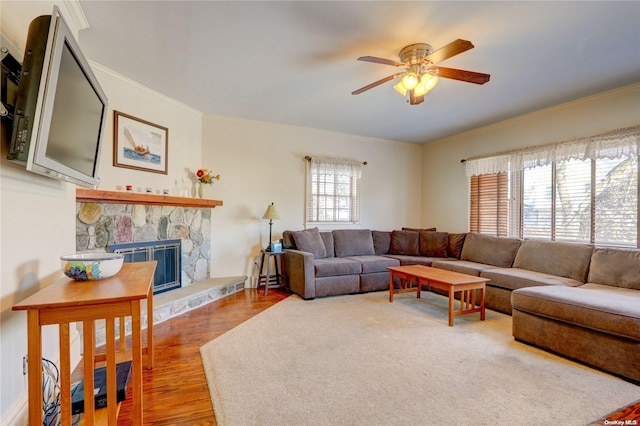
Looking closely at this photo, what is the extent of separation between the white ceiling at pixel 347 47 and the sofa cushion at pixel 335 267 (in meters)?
2.12

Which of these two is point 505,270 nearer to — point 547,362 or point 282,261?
point 547,362

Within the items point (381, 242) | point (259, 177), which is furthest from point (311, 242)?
point (381, 242)

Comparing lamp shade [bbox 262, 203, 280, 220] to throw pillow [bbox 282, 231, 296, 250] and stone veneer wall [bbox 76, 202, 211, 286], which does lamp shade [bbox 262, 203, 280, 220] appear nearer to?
throw pillow [bbox 282, 231, 296, 250]

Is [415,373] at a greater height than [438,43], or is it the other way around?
[438,43]

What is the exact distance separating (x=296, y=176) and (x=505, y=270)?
10.6 ft

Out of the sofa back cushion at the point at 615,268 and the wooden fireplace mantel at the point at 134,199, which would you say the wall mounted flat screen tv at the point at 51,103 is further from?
the sofa back cushion at the point at 615,268

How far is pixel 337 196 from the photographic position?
17.4ft

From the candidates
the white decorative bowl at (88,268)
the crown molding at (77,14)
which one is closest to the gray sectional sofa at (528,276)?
the white decorative bowl at (88,268)

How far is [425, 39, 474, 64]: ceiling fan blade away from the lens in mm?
1943

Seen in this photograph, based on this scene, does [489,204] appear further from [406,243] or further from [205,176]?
[205,176]

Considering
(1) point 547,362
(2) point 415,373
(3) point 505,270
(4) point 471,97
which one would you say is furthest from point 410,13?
(3) point 505,270

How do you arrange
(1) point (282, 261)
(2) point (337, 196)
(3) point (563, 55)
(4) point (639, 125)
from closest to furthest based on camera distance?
(3) point (563, 55) → (4) point (639, 125) → (1) point (282, 261) → (2) point (337, 196)

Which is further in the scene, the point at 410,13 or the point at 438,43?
the point at 438,43

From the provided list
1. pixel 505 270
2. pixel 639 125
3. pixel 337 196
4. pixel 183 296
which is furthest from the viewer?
pixel 337 196
